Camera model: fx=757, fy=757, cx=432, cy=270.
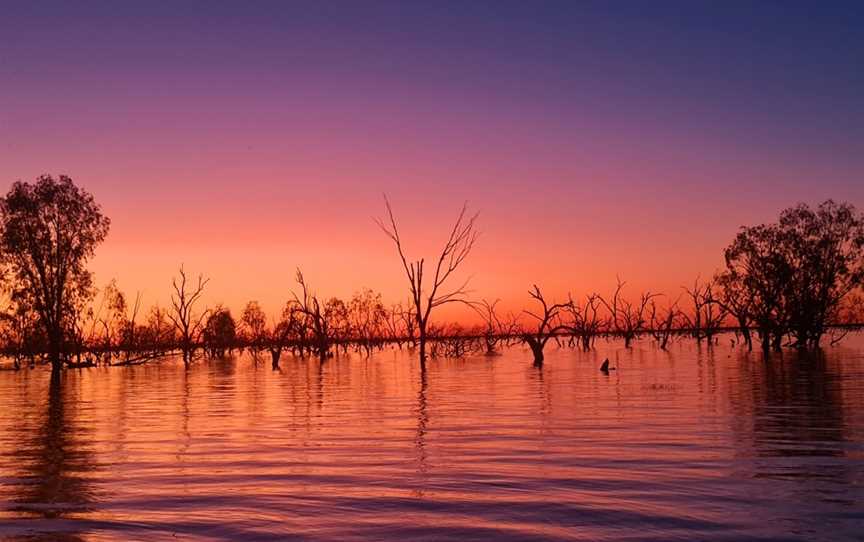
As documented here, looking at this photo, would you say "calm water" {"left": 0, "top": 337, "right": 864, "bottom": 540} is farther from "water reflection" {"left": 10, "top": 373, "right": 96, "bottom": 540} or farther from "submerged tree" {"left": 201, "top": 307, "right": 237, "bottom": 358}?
"submerged tree" {"left": 201, "top": 307, "right": 237, "bottom": 358}

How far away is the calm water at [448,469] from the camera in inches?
253

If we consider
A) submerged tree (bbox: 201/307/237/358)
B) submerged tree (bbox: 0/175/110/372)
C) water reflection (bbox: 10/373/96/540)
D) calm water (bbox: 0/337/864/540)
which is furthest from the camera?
submerged tree (bbox: 201/307/237/358)

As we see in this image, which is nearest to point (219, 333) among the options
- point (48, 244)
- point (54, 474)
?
point (48, 244)

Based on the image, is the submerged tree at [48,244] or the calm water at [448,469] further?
the submerged tree at [48,244]

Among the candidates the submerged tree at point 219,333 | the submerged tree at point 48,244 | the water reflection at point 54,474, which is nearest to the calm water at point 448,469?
the water reflection at point 54,474

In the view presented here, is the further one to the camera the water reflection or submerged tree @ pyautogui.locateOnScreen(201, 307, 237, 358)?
submerged tree @ pyautogui.locateOnScreen(201, 307, 237, 358)

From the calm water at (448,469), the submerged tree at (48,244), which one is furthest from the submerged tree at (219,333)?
the calm water at (448,469)

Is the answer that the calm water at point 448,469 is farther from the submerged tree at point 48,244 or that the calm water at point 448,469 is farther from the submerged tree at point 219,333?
the submerged tree at point 219,333

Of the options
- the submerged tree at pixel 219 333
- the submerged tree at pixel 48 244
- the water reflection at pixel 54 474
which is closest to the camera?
the water reflection at pixel 54 474

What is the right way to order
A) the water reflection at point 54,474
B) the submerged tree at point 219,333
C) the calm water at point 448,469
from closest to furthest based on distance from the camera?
the calm water at point 448,469 < the water reflection at point 54,474 < the submerged tree at point 219,333

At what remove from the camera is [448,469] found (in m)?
9.10

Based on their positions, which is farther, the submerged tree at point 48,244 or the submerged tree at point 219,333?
the submerged tree at point 219,333

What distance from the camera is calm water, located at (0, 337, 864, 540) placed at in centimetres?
643

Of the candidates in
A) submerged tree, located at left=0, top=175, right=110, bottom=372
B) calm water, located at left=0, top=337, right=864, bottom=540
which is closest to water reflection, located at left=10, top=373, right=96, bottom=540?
calm water, located at left=0, top=337, right=864, bottom=540
